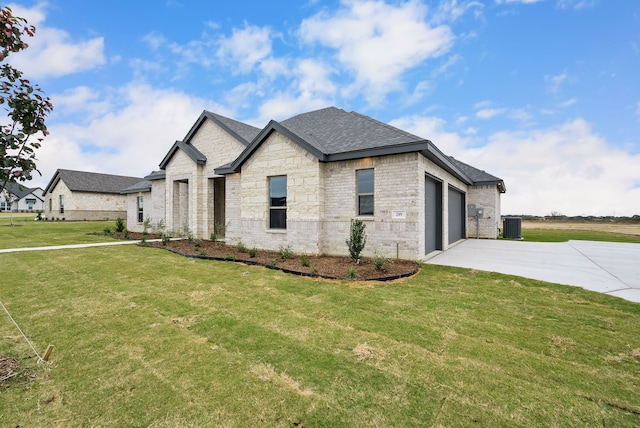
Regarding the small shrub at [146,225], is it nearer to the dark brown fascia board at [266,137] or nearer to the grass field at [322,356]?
the dark brown fascia board at [266,137]

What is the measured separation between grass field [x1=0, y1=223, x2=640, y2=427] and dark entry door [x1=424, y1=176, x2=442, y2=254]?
454cm

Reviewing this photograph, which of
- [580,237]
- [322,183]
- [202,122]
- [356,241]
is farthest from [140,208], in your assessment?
[580,237]

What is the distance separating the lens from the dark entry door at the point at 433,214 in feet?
35.1

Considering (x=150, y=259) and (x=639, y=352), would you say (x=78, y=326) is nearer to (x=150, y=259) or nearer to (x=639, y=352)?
(x=150, y=259)

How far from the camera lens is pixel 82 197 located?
33688 millimetres

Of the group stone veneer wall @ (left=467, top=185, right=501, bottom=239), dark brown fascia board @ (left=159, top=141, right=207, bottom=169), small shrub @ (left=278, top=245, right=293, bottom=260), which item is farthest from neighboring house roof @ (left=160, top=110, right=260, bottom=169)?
stone veneer wall @ (left=467, top=185, right=501, bottom=239)

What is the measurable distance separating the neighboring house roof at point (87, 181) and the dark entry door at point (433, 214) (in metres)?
41.0

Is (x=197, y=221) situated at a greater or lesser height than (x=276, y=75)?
lesser

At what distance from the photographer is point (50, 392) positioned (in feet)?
8.84

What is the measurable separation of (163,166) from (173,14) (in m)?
8.52

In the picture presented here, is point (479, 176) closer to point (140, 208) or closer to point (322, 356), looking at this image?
point (322, 356)

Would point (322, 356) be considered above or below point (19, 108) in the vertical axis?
below

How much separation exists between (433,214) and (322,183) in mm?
5337

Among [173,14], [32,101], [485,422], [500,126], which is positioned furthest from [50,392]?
[500,126]
